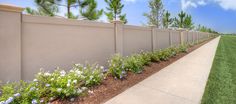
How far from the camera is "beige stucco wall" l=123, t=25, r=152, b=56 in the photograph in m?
7.82

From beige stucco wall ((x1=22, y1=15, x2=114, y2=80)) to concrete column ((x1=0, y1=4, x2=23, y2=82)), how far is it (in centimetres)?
22

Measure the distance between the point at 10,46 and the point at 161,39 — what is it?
31.1 feet

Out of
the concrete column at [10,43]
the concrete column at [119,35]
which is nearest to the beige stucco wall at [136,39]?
the concrete column at [119,35]

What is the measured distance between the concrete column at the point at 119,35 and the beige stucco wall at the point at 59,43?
0.55 metres

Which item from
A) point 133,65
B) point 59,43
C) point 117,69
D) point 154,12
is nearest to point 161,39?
point 133,65

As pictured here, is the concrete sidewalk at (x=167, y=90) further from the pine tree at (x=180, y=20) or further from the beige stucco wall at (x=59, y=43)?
the pine tree at (x=180, y=20)

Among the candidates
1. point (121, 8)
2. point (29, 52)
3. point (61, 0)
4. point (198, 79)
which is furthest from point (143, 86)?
point (121, 8)

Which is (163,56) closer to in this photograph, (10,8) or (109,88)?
(109,88)

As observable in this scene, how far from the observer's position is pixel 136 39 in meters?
8.59

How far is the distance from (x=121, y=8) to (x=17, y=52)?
85.2ft

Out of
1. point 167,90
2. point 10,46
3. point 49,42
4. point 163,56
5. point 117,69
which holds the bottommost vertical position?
point 167,90

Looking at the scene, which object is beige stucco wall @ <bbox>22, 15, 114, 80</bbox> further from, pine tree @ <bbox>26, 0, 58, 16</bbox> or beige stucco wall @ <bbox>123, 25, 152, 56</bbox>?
pine tree @ <bbox>26, 0, 58, 16</bbox>

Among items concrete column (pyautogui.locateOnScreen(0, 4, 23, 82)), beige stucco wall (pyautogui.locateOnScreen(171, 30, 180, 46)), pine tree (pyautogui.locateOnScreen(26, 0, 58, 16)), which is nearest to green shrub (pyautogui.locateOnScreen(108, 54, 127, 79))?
concrete column (pyautogui.locateOnScreen(0, 4, 23, 82))

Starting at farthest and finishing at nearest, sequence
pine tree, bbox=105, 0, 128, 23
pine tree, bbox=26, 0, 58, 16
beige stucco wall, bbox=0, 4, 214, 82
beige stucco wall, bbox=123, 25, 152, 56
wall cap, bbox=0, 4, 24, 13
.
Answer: pine tree, bbox=105, 0, 128, 23
pine tree, bbox=26, 0, 58, 16
beige stucco wall, bbox=123, 25, 152, 56
beige stucco wall, bbox=0, 4, 214, 82
wall cap, bbox=0, 4, 24, 13
